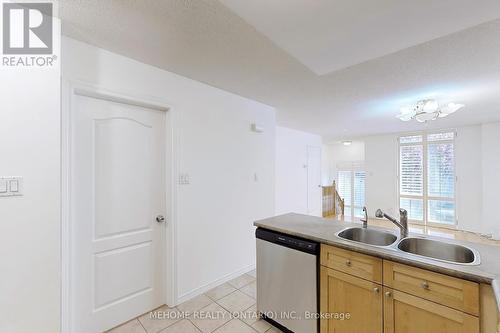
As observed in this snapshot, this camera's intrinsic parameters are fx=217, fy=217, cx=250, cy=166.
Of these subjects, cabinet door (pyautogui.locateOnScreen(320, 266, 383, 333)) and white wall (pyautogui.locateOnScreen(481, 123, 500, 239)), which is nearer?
cabinet door (pyautogui.locateOnScreen(320, 266, 383, 333))

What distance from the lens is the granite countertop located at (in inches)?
41.8

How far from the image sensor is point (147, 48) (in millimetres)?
1815

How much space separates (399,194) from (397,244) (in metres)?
5.43

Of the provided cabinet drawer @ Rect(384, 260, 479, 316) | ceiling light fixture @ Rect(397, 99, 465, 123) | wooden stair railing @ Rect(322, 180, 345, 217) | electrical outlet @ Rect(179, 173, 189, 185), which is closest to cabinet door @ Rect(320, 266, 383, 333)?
cabinet drawer @ Rect(384, 260, 479, 316)

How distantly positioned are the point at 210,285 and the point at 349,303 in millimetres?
1639

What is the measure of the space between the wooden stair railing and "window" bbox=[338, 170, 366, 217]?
358 mm

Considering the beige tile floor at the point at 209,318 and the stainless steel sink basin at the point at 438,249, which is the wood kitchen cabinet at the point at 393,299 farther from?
the beige tile floor at the point at 209,318

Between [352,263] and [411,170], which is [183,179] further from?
[411,170]

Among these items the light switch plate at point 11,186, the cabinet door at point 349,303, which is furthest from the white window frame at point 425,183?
the light switch plate at point 11,186

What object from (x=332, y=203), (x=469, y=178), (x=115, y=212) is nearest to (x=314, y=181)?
(x=332, y=203)

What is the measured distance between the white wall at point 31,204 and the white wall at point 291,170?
3.76 meters

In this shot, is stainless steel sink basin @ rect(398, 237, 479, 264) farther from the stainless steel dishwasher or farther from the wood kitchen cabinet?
the stainless steel dishwasher

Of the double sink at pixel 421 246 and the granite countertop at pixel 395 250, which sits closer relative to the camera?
the granite countertop at pixel 395 250

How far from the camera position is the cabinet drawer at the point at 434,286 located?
3.53 feet
